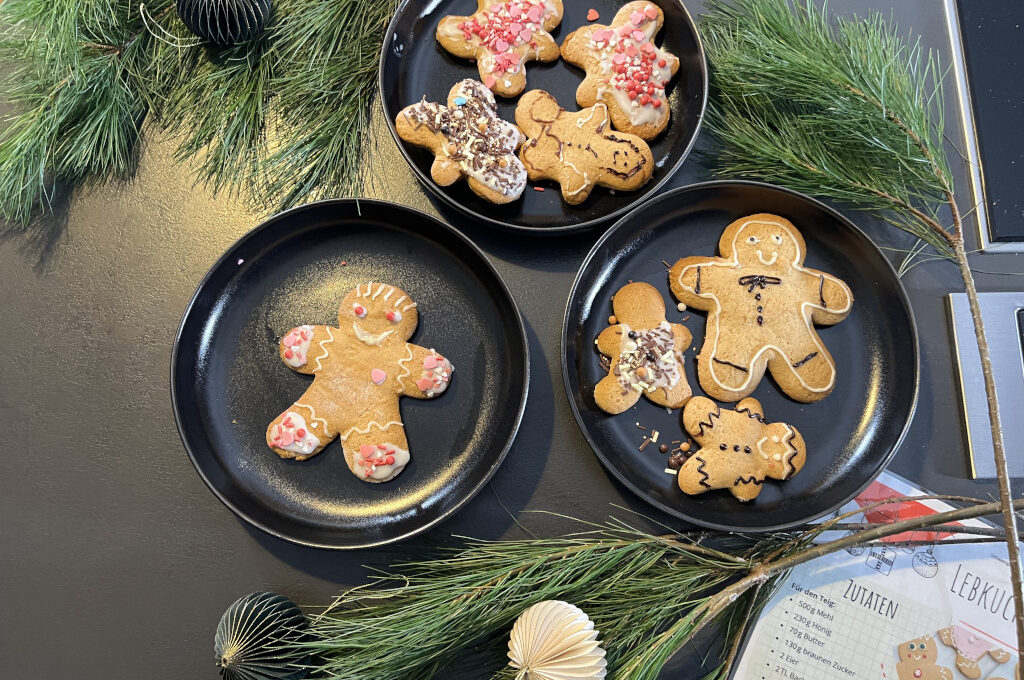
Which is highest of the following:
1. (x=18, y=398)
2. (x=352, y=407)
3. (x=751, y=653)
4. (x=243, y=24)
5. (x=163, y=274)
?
(x=243, y=24)

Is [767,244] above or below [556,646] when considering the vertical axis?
above

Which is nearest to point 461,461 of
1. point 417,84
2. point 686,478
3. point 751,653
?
point 686,478

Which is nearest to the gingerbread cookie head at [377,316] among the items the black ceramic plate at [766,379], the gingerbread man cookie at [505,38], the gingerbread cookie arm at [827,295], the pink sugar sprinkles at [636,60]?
the black ceramic plate at [766,379]

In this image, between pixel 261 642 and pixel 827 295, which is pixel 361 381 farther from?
pixel 827 295

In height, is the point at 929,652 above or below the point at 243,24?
below

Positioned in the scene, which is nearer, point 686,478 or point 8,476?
point 686,478

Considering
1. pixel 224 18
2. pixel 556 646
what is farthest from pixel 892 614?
pixel 224 18

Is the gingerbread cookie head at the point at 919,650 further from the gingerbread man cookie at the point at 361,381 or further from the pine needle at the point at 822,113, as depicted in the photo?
the gingerbread man cookie at the point at 361,381

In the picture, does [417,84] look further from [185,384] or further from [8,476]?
[8,476]
